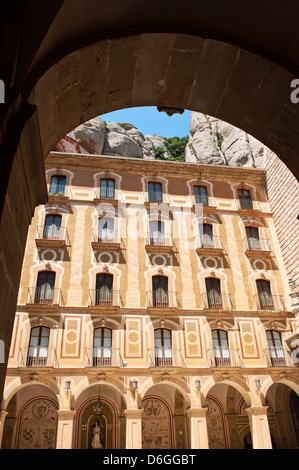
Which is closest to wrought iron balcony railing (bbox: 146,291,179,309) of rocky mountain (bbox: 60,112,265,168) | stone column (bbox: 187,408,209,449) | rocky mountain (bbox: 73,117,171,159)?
stone column (bbox: 187,408,209,449)

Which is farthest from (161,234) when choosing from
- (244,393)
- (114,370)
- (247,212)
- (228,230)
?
(244,393)

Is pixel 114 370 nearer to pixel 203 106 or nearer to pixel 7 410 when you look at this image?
pixel 7 410

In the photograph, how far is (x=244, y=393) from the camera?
19203 mm

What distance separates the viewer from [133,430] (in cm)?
1789

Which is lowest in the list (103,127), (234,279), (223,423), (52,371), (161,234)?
(223,423)

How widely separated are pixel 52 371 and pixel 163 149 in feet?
119

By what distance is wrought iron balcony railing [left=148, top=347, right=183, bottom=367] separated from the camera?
19.1 metres

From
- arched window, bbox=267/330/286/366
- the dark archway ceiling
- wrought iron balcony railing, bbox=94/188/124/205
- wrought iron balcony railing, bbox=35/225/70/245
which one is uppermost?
wrought iron balcony railing, bbox=94/188/124/205

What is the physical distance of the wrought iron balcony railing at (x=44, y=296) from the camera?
1966 cm

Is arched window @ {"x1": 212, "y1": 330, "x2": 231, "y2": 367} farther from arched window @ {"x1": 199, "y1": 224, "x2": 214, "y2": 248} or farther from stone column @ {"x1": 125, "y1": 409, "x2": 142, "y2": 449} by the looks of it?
arched window @ {"x1": 199, "y1": 224, "x2": 214, "y2": 248}

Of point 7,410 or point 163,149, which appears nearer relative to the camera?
point 7,410

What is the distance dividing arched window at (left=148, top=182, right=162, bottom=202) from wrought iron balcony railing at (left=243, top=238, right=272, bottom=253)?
581 centimetres

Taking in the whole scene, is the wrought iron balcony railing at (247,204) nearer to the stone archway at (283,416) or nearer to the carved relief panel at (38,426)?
the stone archway at (283,416)

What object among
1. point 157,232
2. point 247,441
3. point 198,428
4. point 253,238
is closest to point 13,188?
point 198,428
